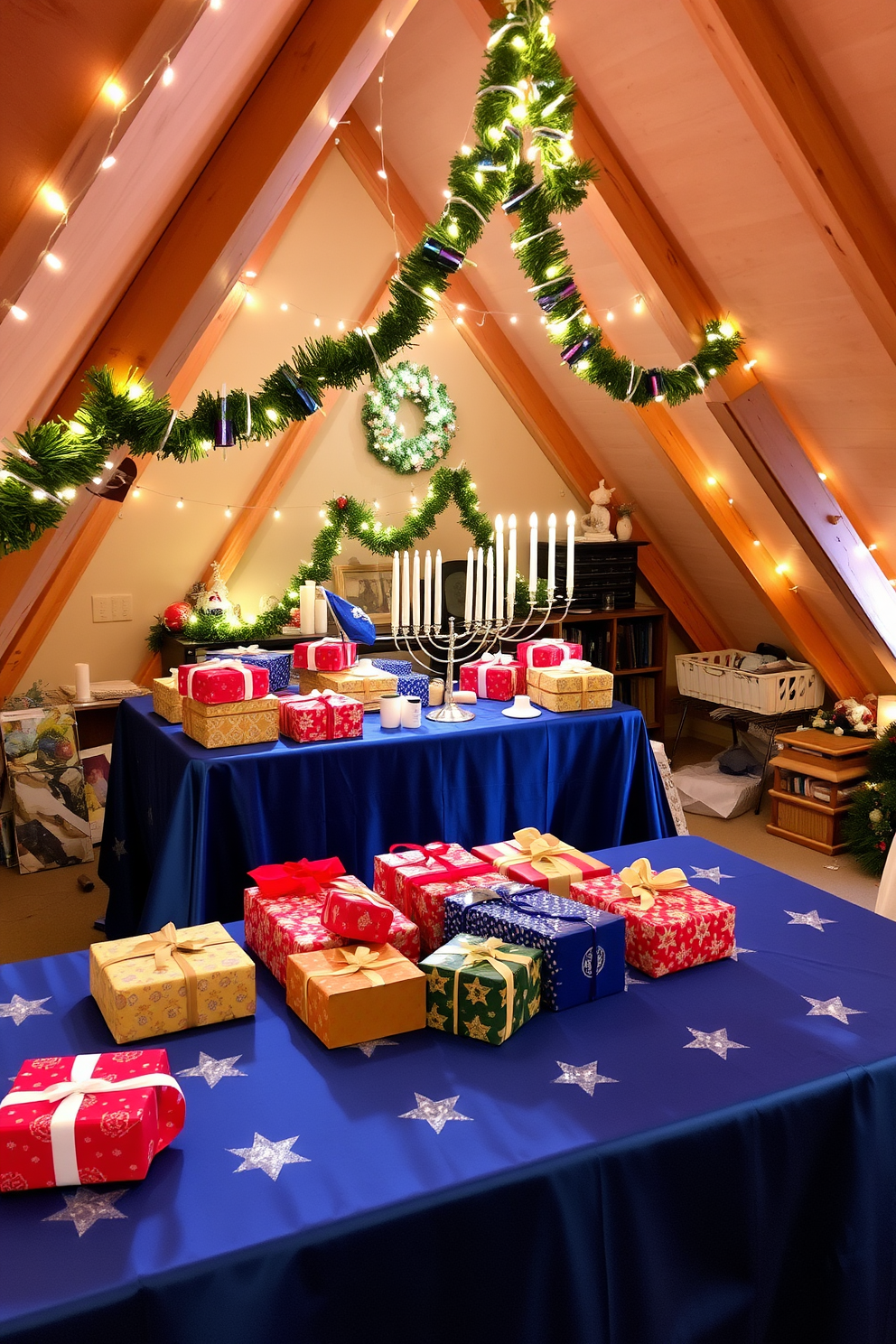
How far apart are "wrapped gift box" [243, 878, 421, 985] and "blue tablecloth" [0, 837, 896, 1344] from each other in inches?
2.2

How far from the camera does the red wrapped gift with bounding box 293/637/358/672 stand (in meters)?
3.07

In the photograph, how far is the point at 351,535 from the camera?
477 centimetres

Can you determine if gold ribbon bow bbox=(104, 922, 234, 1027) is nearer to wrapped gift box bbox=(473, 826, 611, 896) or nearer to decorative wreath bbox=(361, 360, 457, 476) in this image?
wrapped gift box bbox=(473, 826, 611, 896)

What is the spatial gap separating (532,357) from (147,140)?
3.44 metres

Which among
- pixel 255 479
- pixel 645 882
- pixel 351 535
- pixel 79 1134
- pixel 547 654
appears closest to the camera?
pixel 79 1134

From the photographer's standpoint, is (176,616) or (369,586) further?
(369,586)

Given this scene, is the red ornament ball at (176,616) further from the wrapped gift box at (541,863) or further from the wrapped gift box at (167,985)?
the wrapped gift box at (167,985)

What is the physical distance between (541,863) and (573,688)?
139cm

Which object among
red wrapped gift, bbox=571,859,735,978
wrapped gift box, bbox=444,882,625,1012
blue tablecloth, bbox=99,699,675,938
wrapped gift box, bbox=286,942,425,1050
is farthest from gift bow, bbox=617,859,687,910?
blue tablecloth, bbox=99,699,675,938

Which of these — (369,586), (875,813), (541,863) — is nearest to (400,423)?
(369,586)

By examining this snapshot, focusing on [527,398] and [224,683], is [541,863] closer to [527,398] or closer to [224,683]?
[224,683]

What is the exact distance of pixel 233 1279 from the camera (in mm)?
937

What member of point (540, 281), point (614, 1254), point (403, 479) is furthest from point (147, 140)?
point (403, 479)

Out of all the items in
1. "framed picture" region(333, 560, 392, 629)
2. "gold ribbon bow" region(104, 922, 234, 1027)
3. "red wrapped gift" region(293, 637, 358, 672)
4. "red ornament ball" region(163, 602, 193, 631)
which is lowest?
"gold ribbon bow" region(104, 922, 234, 1027)
